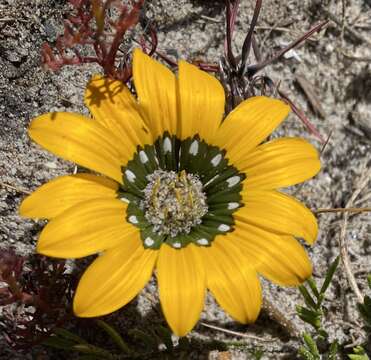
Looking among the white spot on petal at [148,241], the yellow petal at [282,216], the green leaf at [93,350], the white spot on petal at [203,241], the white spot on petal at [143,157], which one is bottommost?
the green leaf at [93,350]

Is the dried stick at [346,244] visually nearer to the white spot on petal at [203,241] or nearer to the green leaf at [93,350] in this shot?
the white spot on petal at [203,241]

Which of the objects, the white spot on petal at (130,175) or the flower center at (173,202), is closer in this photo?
the white spot on petal at (130,175)

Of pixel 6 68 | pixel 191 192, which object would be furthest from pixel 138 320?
pixel 6 68

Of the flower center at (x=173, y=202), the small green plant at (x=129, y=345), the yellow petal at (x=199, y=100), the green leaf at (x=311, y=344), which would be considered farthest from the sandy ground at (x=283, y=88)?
the yellow petal at (x=199, y=100)

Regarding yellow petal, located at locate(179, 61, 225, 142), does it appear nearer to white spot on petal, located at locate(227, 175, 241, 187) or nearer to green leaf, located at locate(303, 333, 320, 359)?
white spot on petal, located at locate(227, 175, 241, 187)

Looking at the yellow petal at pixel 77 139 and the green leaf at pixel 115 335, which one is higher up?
the yellow petal at pixel 77 139

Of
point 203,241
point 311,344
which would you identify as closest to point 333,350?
point 311,344
